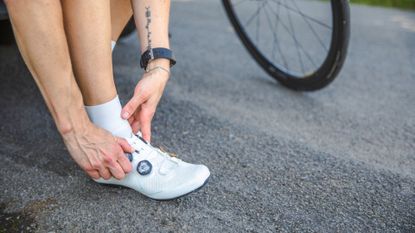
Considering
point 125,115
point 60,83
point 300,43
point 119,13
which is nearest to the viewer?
point 60,83

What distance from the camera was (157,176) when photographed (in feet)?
3.48

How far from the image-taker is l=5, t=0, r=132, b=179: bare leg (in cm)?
88

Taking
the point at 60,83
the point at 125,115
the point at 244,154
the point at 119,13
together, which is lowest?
the point at 244,154

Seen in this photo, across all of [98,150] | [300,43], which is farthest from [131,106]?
[300,43]

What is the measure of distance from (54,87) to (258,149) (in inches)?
25.8

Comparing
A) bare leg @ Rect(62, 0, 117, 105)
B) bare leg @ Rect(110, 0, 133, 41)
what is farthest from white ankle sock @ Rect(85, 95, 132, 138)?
bare leg @ Rect(110, 0, 133, 41)

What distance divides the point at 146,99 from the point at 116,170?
18 cm

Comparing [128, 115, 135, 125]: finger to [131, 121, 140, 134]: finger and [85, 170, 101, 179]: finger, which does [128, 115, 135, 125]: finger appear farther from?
[85, 170, 101, 179]: finger

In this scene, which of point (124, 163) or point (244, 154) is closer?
point (124, 163)

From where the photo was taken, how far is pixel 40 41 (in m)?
0.89

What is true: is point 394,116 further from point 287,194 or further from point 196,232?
point 196,232

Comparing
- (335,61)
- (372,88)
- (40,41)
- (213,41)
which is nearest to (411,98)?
(372,88)

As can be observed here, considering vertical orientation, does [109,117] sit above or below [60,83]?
below

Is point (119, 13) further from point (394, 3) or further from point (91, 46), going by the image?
point (394, 3)
